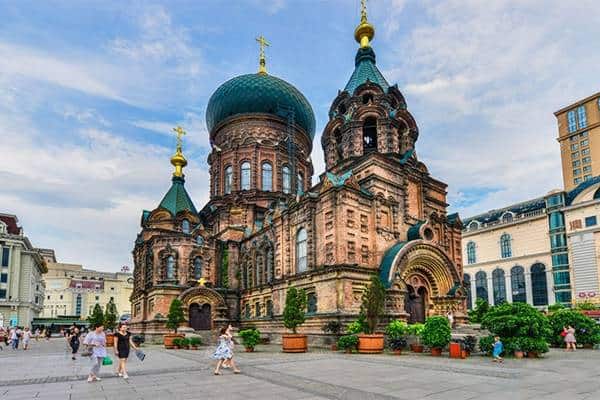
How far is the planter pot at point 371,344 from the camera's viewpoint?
65.8ft

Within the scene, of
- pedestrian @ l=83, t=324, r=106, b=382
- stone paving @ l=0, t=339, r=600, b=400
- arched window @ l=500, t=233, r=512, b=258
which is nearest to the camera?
stone paving @ l=0, t=339, r=600, b=400

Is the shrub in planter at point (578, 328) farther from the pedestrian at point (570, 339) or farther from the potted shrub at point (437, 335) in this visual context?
the potted shrub at point (437, 335)

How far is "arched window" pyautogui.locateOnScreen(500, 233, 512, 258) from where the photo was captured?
62912 millimetres

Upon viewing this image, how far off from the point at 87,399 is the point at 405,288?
760 inches

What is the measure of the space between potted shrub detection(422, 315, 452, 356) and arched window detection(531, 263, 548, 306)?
4713 centimetres

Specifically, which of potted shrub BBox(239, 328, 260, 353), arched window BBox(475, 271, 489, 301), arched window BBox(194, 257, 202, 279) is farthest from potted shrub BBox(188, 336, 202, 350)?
arched window BBox(475, 271, 489, 301)

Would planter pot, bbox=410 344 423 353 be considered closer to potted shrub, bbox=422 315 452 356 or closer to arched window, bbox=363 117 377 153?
potted shrub, bbox=422 315 452 356

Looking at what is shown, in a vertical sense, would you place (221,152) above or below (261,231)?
above

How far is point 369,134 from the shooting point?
33.1 metres

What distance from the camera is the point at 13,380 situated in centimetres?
1309

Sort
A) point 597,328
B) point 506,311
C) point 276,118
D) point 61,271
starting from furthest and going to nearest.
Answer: point 61,271
point 276,118
point 597,328
point 506,311

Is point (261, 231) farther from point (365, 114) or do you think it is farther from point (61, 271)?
point (61, 271)

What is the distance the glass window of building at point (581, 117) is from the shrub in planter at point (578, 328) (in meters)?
91.0

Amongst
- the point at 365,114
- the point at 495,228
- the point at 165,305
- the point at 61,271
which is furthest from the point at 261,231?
the point at 61,271
